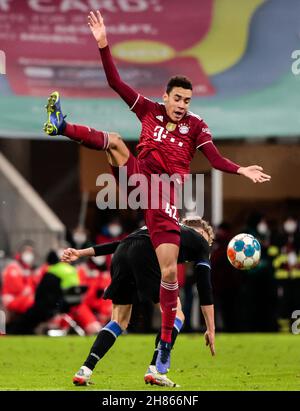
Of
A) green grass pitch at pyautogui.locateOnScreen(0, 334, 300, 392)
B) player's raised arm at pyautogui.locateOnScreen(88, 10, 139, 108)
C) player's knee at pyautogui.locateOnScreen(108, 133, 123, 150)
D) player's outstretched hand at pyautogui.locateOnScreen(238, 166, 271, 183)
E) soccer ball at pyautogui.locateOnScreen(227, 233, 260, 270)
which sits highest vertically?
player's raised arm at pyautogui.locateOnScreen(88, 10, 139, 108)

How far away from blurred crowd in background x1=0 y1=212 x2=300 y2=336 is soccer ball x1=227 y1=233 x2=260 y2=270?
22.0ft

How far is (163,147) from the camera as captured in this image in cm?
1042

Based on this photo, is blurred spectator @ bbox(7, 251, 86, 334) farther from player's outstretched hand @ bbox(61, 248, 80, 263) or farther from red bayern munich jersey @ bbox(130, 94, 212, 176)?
player's outstretched hand @ bbox(61, 248, 80, 263)

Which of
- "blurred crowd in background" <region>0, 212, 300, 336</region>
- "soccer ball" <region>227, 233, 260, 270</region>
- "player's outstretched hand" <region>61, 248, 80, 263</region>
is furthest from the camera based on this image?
"blurred crowd in background" <region>0, 212, 300, 336</region>

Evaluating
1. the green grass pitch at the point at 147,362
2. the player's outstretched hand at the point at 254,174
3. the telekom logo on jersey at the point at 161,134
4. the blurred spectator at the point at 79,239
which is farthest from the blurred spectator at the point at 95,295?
the player's outstretched hand at the point at 254,174

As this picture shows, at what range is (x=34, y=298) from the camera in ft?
60.1

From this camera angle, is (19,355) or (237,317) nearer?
(19,355)

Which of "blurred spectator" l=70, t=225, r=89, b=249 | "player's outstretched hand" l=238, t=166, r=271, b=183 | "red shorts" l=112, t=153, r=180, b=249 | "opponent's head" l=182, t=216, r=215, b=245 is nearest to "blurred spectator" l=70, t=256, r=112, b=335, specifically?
"blurred spectator" l=70, t=225, r=89, b=249

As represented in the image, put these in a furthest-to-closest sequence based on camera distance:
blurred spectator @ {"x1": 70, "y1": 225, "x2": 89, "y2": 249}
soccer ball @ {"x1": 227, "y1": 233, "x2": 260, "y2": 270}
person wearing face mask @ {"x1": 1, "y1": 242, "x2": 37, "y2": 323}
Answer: blurred spectator @ {"x1": 70, "y1": 225, "x2": 89, "y2": 249}
person wearing face mask @ {"x1": 1, "y1": 242, "x2": 37, "y2": 323}
soccer ball @ {"x1": 227, "y1": 233, "x2": 260, "y2": 270}

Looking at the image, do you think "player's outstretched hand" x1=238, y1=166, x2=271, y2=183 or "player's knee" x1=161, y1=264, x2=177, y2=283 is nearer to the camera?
"player's outstretched hand" x1=238, y1=166, x2=271, y2=183

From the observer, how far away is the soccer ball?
37.0 feet

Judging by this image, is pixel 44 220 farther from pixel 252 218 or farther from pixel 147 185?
pixel 147 185
